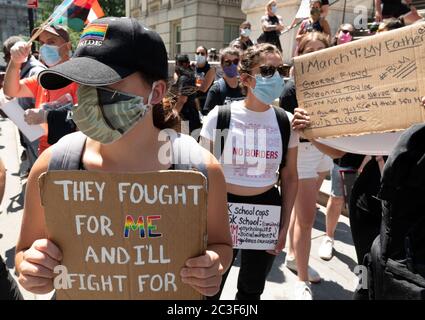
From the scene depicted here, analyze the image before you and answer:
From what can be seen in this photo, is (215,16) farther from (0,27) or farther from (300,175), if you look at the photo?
(0,27)

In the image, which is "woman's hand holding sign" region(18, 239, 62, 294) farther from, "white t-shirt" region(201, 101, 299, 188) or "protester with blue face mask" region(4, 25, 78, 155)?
"protester with blue face mask" region(4, 25, 78, 155)

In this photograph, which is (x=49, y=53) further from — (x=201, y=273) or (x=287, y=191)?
(x=201, y=273)

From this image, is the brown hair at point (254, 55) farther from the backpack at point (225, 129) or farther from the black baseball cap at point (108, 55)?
the black baseball cap at point (108, 55)

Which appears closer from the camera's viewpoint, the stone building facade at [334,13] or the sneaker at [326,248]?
the sneaker at [326,248]

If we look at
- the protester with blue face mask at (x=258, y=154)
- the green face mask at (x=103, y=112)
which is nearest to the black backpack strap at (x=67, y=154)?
the green face mask at (x=103, y=112)

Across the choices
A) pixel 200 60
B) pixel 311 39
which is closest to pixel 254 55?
pixel 311 39

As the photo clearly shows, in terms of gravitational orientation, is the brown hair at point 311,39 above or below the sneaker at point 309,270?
above

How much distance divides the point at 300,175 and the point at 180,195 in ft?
6.77

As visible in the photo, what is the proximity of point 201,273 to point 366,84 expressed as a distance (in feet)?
4.36

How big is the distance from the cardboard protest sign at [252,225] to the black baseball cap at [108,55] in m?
1.28

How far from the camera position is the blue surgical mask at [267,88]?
242 cm

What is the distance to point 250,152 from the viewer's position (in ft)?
7.54

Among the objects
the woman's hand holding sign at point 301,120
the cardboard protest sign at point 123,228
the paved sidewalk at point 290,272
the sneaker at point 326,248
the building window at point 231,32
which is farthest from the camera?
the building window at point 231,32

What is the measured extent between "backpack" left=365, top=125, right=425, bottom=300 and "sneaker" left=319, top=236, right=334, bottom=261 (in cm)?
252
